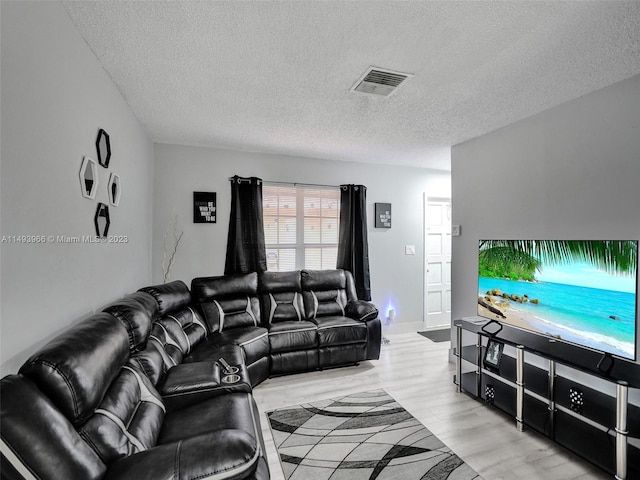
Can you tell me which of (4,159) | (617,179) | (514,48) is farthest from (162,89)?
(617,179)

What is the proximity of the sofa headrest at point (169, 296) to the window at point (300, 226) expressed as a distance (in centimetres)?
143

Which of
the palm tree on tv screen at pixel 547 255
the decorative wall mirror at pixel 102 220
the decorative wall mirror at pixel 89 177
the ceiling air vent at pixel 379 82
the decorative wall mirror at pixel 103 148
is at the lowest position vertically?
A: the palm tree on tv screen at pixel 547 255

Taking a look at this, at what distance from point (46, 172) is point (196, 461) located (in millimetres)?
1367

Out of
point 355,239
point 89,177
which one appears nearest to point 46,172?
point 89,177

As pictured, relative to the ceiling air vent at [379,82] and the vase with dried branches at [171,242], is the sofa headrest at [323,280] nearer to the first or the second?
the vase with dried branches at [171,242]

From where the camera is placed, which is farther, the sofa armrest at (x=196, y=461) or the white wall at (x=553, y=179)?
the white wall at (x=553, y=179)

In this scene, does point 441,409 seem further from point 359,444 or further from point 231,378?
point 231,378

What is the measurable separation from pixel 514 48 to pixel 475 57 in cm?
21

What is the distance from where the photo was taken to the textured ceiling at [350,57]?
1.60m

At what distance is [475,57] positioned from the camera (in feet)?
6.53

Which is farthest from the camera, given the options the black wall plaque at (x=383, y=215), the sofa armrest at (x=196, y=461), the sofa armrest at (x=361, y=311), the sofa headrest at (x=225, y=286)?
the black wall plaque at (x=383, y=215)

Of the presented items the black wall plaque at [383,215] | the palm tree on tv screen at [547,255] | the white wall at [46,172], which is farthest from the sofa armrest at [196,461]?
the black wall plaque at [383,215]

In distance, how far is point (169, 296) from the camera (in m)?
2.86

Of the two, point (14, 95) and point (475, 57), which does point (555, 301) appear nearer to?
point (475, 57)
